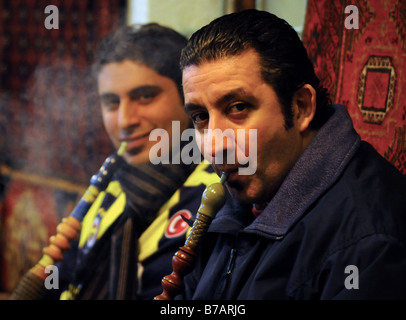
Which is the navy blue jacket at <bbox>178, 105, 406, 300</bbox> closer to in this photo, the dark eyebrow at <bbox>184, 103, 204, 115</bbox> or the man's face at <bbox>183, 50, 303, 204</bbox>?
the man's face at <bbox>183, 50, 303, 204</bbox>

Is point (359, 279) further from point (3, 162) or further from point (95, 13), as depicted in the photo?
point (3, 162)

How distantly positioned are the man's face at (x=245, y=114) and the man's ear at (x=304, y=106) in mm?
19

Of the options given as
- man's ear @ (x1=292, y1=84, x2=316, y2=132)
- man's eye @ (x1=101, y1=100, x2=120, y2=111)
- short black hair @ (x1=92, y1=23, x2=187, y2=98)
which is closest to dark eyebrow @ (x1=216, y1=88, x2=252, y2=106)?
man's ear @ (x1=292, y1=84, x2=316, y2=132)

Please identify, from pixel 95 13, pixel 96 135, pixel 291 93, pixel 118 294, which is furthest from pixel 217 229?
pixel 95 13

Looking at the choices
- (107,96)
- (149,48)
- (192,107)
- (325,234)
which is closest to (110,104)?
(107,96)

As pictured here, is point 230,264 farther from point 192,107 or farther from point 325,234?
point 192,107

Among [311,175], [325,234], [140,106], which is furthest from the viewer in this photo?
[140,106]

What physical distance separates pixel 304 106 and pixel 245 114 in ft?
0.47

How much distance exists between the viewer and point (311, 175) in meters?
1.07

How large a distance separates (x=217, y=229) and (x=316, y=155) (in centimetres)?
29

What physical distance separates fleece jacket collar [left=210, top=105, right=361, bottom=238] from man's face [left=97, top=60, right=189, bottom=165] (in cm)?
66

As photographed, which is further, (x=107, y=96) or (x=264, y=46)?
(x=107, y=96)

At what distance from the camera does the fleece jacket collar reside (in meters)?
1.04

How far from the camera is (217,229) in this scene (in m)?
1.18
